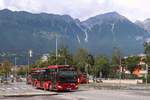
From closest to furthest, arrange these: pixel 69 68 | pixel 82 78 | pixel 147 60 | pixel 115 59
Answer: pixel 69 68
pixel 82 78
pixel 147 60
pixel 115 59

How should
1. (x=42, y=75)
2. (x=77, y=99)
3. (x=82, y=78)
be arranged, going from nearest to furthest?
1. (x=77, y=99)
2. (x=42, y=75)
3. (x=82, y=78)

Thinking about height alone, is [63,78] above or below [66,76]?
below

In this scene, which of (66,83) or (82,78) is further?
(82,78)

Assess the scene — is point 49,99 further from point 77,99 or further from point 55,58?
point 55,58

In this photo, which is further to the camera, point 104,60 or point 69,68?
point 104,60

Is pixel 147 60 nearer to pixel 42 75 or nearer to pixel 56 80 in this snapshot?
pixel 42 75

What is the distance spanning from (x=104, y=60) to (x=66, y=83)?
290 feet

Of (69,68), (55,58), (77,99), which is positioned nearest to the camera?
(77,99)

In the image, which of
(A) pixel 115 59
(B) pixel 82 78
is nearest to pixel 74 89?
(B) pixel 82 78

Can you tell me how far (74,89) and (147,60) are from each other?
56.0m

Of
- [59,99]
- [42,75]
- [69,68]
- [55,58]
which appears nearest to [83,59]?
[55,58]

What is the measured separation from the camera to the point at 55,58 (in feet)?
405

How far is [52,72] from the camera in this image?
178ft

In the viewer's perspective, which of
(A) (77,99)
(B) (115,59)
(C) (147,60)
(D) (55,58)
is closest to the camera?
(A) (77,99)
